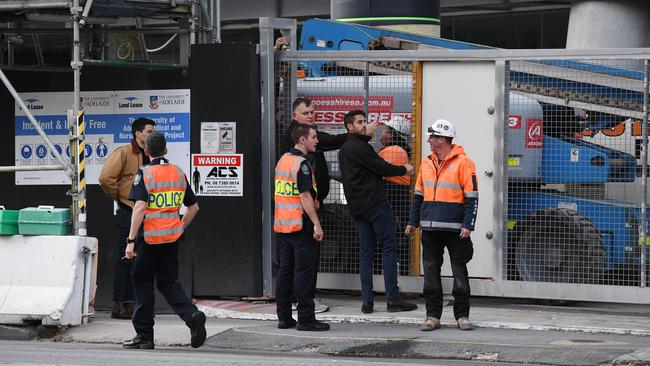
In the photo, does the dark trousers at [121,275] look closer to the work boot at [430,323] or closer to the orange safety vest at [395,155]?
the orange safety vest at [395,155]

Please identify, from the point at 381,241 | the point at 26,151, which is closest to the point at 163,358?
the point at 381,241

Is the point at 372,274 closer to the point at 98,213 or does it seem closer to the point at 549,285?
the point at 549,285

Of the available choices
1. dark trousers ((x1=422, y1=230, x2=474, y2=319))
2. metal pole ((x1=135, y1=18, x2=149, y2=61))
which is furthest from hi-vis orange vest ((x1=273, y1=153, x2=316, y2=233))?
metal pole ((x1=135, y1=18, x2=149, y2=61))

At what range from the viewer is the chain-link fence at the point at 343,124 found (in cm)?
1318

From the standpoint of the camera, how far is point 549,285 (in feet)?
41.5

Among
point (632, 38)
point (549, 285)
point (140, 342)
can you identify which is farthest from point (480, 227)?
point (632, 38)

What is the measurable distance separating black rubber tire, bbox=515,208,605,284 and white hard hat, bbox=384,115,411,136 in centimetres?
153

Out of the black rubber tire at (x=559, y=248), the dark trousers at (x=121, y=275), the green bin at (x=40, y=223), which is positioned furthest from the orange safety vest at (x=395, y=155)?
the green bin at (x=40, y=223)

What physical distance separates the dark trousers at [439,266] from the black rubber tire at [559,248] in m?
1.46

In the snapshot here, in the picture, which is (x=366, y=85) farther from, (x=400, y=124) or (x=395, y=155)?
(x=395, y=155)

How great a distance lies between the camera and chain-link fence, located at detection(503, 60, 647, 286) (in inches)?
489

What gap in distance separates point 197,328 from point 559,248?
13.5 feet

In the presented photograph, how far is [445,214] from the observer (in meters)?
11.4

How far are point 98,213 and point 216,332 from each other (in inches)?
104
